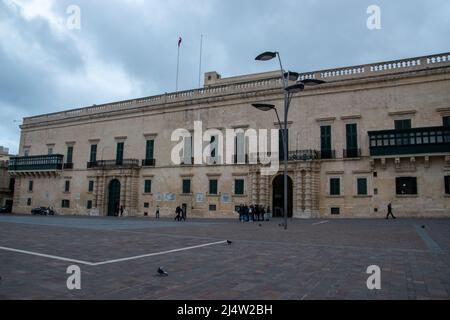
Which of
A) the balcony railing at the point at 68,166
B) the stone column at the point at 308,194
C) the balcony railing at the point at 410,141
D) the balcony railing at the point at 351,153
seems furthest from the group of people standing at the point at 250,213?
the balcony railing at the point at 68,166

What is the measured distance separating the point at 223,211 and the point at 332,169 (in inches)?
417

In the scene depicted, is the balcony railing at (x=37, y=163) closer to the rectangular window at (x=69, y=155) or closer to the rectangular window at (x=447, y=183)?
the rectangular window at (x=69, y=155)

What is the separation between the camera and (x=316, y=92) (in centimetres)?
2873

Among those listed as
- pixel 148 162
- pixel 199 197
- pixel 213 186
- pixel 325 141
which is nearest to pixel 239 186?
pixel 213 186

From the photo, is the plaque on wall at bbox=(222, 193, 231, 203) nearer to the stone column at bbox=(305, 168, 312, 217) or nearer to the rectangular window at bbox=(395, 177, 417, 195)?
the stone column at bbox=(305, 168, 312, 217)

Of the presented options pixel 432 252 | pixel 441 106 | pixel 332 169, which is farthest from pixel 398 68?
pixel 432 252

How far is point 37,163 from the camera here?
43188mm

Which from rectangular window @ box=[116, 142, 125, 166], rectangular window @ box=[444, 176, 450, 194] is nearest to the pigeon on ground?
rectangular window @ box=[444, 176, 450, 194]

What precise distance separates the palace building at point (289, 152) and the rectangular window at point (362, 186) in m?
0.08

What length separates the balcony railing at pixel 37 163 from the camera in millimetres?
41822

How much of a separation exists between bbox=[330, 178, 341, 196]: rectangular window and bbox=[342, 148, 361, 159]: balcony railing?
204 centimetres

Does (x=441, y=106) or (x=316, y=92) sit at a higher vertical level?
(x=316, y=92)

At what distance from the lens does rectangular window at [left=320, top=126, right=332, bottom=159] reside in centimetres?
2789
